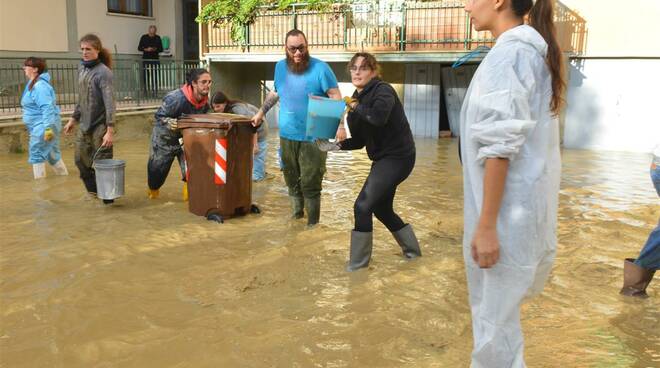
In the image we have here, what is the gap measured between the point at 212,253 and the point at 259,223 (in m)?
1.13

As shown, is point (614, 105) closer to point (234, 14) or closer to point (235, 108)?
point (235, 108)

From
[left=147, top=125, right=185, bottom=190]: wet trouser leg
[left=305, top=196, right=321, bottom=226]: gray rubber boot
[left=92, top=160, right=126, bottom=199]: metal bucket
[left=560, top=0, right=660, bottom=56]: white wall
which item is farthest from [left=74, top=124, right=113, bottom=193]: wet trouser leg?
[left=560, top=0, right=660, bottom=56]: white wall

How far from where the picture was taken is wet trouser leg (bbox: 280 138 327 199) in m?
5.84

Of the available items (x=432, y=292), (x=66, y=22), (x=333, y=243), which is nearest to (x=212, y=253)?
(x=333, y=243)

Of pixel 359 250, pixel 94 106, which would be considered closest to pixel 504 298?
pixel 359 250

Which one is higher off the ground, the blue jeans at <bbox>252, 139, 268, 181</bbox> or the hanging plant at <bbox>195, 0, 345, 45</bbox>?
the hanging plant at <bbox>195, 0, 345, 45</bbox>

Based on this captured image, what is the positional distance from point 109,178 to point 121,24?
11912mm

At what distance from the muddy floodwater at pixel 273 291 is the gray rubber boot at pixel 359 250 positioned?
102 millimetres

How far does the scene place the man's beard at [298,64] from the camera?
224 inches

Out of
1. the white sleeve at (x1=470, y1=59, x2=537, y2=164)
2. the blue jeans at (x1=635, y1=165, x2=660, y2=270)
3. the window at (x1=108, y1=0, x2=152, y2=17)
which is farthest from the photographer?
the window at (x1=108, y1=0, x2=152, y2=17)

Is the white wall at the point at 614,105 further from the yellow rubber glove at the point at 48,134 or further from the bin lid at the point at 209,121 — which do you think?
the yellow rubber glove at the point at 48,134

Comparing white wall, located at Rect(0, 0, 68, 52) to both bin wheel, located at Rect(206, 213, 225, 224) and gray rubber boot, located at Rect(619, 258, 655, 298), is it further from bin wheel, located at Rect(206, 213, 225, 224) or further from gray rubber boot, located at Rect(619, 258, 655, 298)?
gray rubber boot, located at Rect(619, 258, 655, 298)

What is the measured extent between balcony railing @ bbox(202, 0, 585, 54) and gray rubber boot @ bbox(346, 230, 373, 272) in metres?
8.63

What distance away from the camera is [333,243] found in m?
5.65
